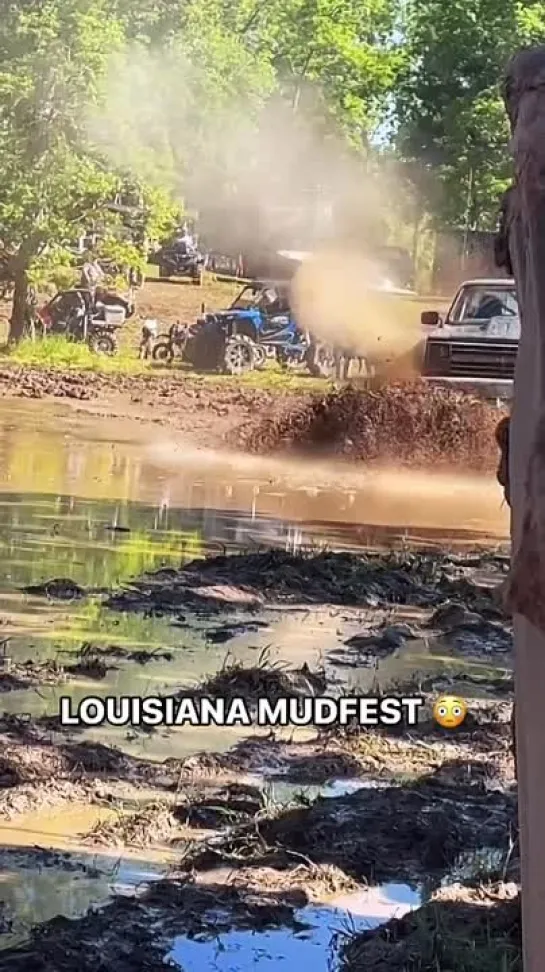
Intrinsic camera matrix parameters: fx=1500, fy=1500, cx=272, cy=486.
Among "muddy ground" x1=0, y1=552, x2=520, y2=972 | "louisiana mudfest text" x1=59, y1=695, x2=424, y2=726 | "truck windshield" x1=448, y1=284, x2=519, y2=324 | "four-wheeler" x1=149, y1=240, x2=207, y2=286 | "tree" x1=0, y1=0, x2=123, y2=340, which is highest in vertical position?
"tree" x1=0, y1=0, x2=123, y2=340

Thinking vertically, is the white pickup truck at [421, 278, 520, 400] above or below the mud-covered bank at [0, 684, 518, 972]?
above

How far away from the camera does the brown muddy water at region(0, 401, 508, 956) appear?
1.73m

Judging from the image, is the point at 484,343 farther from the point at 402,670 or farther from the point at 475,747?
the point at 475,747

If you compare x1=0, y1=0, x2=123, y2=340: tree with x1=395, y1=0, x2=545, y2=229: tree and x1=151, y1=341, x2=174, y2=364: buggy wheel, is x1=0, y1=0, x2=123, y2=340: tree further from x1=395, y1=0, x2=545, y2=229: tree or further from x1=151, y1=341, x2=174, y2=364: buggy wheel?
x1=395, y1=0, x2=545, y2=229: tree

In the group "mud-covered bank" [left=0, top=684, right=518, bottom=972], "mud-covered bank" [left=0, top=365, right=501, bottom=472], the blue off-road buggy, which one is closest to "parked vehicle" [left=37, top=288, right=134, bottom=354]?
"mud-covered bank" [left=0, top=365, right=501, bottom=472]

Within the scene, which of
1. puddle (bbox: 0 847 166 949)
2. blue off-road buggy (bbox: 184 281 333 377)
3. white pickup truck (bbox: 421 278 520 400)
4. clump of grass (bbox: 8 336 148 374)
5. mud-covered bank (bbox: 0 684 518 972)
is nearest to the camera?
mud-covered bank (bbox: 0 684 518 972)

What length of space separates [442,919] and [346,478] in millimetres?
2705

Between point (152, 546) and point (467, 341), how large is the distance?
1016 mm

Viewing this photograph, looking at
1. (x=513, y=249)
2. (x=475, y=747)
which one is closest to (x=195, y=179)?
(x=475, y=747)

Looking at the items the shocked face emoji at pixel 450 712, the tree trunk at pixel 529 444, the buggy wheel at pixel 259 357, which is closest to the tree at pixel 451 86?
the buggy wheel at pixel 259 357

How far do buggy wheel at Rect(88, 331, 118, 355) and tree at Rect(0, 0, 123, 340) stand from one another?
242 mm

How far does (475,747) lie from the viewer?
2.36 m

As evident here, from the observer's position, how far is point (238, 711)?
8.10 ft

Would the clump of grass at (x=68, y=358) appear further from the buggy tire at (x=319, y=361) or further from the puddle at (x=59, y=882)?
the puddle at (x=59, y=882)
